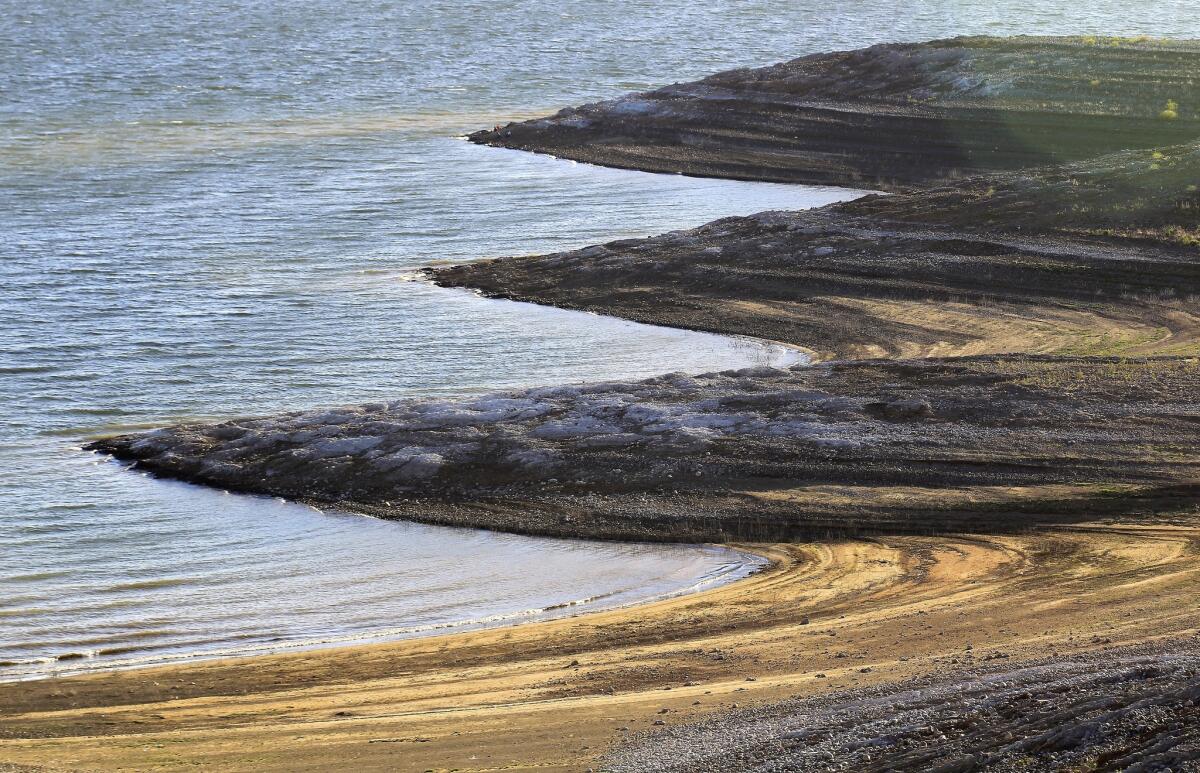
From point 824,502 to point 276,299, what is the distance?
693 inches

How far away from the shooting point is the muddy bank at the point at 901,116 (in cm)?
4503

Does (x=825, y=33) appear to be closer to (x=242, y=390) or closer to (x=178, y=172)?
(x=178, y=172)

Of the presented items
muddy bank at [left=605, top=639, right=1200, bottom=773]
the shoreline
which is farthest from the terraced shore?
the shoreline

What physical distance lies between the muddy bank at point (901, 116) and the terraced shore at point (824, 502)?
695 cm

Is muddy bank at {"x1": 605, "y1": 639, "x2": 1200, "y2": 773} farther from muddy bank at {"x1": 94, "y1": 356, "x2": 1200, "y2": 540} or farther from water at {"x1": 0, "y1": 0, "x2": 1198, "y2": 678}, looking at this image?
muddy bank at {"x1": 94, "y1": 356, "x2": 1200, "y2": 540}

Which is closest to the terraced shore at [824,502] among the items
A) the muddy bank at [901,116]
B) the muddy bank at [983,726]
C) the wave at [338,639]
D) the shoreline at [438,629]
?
the muddy bank at [983,726]

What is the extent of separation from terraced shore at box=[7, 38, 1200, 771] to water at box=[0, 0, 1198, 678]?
1.08m

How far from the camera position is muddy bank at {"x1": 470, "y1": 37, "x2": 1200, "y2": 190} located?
4503cm

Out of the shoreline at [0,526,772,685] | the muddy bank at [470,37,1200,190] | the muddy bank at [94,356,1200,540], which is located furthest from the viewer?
the muddy bank at [470,37,1200,190]

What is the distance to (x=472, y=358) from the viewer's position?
97.1 ft

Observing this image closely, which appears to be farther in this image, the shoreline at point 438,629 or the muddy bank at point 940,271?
the muddy bank at point 940,271

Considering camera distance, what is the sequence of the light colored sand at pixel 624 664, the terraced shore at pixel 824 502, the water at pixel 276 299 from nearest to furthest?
the terraced shore at pixel 824 502 → the light colored sand at pixel 624 664 → the water at pixel 276 299

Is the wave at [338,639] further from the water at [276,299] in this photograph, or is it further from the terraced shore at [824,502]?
the terraced shore at [824,502]

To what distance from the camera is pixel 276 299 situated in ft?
114
